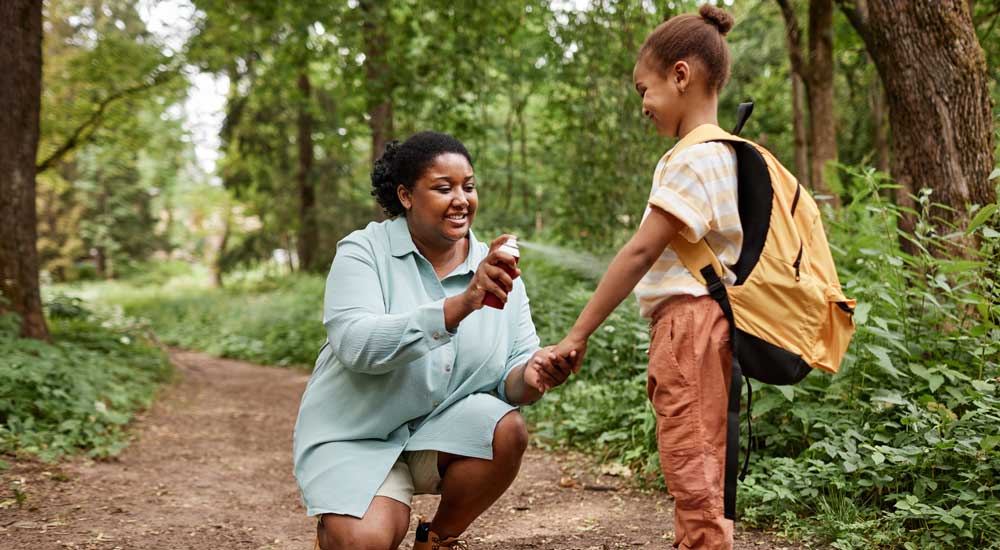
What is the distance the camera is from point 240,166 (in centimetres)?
1769

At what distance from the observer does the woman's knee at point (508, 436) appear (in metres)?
2.70

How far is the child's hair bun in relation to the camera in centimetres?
230

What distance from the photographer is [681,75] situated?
→ 2.31 meters

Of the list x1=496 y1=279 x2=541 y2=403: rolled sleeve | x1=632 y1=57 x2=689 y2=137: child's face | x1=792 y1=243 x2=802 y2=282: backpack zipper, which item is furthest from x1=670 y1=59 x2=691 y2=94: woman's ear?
x1=496 y1=279 x2=541 y2=403: rolled sleeve

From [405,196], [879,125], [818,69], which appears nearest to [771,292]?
[405,196]

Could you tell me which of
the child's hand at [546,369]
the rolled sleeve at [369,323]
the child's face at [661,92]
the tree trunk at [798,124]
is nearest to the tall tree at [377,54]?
the tree trunk at [798,124]

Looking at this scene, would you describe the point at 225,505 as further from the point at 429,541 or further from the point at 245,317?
the point at 245,317

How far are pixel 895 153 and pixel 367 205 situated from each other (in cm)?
1255

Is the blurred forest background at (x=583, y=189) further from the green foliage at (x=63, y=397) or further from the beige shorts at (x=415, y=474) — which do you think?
the beige shorts at (x=415, y=474)

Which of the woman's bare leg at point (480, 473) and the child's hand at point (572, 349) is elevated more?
the child's hand at point (572, 349)

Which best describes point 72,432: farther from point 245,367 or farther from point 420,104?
point 245,367

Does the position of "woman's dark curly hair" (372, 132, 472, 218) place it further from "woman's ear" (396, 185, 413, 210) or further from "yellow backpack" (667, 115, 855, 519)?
"yellow backpack" (667, 115, 855, 519)

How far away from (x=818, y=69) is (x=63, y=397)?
24.7ft

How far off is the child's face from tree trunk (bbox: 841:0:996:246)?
2437 millimetres
